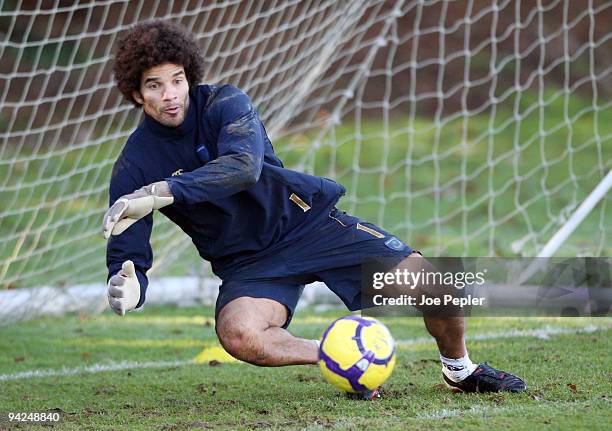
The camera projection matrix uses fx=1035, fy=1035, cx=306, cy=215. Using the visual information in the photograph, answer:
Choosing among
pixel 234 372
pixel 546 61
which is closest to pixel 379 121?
pixel 546 61

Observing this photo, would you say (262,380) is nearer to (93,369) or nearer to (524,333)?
(93,369)

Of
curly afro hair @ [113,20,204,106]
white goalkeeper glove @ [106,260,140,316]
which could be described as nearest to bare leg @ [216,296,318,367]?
white goalkeeper glove @ [106,260,140,316]

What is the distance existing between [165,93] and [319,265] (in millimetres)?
966

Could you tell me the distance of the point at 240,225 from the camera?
14.4 feet

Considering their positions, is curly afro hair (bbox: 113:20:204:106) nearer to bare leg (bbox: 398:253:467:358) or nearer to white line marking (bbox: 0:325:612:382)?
bare leg (bbox: 398:253:467:358)

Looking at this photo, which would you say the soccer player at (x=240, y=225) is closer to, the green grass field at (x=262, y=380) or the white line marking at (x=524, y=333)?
the green grass field at (x=262, y=380)

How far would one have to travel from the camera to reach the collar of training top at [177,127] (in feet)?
14.0

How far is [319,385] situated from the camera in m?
4.68

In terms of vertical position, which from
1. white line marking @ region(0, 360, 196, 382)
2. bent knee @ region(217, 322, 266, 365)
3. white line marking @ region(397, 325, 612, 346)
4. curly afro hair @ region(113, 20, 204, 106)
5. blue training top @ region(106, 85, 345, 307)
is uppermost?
curly afro hair @ region(113, 20, 204, 106)

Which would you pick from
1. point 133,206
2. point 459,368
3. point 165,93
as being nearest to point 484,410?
point 459,368

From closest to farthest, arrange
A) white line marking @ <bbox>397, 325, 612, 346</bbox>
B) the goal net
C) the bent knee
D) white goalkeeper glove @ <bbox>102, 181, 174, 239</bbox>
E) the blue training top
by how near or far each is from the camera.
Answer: white goalkeeper glove @ <bbox>102, 181, 174, 239</bbox>, the bent knee, the blue training top, white line marking @ <bbox>397, 325, 612, 346</bbox>, the goal net

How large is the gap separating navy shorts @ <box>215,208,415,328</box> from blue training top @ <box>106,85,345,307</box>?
5 centimetres

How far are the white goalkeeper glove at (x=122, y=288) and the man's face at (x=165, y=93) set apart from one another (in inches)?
24.8

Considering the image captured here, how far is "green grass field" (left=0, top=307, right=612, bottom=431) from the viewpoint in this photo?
12.6ft
